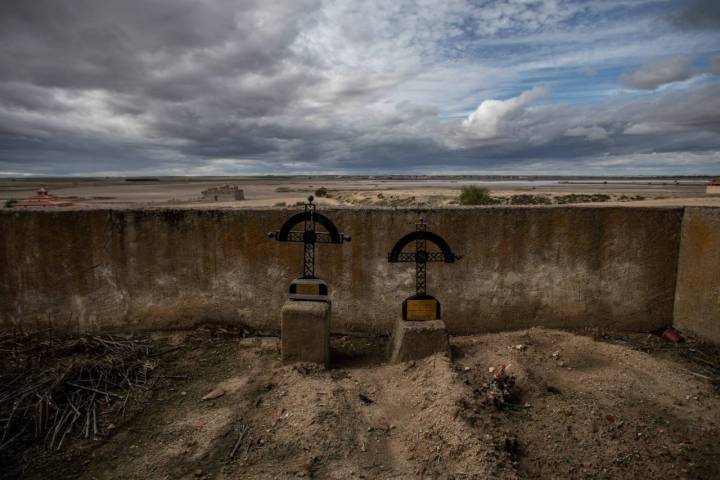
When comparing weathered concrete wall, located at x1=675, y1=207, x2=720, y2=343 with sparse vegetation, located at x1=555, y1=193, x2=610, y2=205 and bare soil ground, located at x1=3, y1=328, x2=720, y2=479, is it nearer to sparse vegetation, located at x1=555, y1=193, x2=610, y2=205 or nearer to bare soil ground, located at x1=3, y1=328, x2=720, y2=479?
bare soil ground, located at x1=3, y1=328, x2=720, y2=479

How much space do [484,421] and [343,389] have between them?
1.31 m

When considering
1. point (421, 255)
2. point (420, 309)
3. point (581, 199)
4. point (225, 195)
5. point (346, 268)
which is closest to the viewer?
point (420, 309)

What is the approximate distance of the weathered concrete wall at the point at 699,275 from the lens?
499 cm

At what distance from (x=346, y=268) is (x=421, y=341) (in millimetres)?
1358

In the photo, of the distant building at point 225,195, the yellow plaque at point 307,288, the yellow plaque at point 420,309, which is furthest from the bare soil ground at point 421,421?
the distant building at point 225,195

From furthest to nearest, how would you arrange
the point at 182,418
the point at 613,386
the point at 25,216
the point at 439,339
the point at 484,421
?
the point at 25,216 < the point at 439,339 < the point at 613,386 < the point at 182,418 < the point at 484,421

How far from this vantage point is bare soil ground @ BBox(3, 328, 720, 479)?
3260 mm

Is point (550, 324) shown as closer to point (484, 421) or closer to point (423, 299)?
point (423, 299)

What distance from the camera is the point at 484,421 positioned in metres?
3.60

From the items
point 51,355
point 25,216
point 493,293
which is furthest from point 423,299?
point 25,216

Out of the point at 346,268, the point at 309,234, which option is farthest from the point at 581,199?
the point at 309,234

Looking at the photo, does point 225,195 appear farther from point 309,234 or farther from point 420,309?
point 420,309

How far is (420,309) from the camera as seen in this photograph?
15.8 ft

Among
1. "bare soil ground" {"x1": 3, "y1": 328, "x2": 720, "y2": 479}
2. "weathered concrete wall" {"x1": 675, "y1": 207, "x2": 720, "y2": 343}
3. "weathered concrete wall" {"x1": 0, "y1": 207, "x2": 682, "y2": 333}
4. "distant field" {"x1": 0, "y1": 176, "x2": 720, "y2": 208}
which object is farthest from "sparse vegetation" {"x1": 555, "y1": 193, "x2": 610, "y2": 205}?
"bare soil ground" {"x1": 3, "y1": 328, "x2": 720, "y2": 479}
